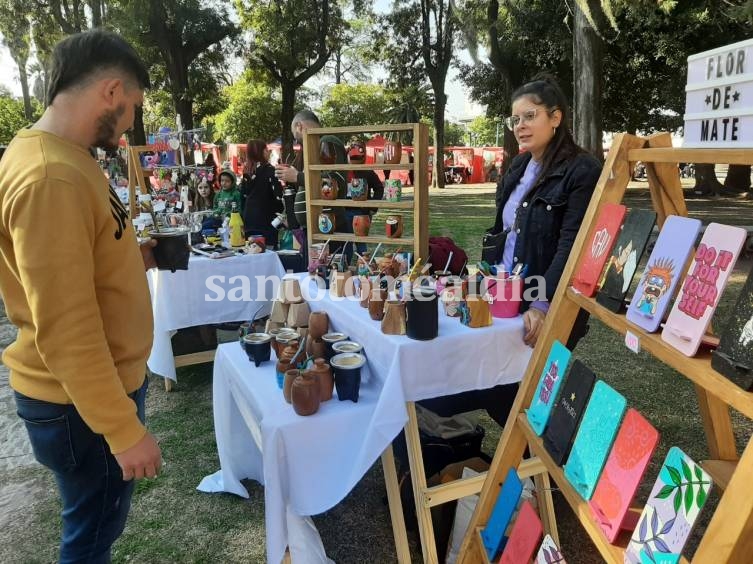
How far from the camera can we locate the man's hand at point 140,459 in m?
1.23

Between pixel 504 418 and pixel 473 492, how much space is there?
1.64 ft

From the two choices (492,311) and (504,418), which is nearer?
(492,311)

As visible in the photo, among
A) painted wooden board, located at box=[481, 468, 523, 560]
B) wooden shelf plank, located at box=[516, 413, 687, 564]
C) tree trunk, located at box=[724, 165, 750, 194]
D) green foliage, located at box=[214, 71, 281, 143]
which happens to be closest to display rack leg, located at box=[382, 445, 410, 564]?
painted wooden board, located at box=[481, 468, 523, 560]

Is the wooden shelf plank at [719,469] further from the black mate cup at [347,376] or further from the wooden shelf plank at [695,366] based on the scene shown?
the black mate cup at [347,376]

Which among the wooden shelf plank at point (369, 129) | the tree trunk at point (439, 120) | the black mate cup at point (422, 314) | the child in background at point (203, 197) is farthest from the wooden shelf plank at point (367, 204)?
the tree trunk at point (439, 120)

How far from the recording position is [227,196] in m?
5.32

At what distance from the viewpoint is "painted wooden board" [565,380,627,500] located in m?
1.17

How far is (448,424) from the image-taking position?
7.53 feet

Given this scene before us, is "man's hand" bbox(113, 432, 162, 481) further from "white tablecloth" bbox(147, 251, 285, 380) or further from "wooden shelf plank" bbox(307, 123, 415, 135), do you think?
"white tablecloth" bbox(147, 251, 285, 380)

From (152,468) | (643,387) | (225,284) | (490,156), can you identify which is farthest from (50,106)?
(490,156)

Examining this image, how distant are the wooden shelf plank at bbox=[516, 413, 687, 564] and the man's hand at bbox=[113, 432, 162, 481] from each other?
98 cm

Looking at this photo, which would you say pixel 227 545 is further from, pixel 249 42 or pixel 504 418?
pixel 249 42

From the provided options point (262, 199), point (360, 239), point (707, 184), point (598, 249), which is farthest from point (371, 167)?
point (707, 184)

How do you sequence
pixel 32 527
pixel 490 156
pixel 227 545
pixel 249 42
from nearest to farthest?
pixel 227 545, pixel 32 527, pixel 249 42, pixel 490 156
